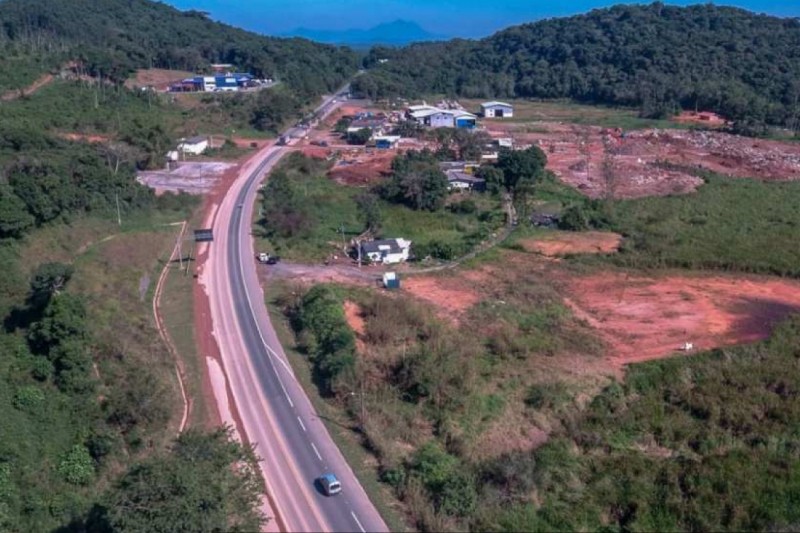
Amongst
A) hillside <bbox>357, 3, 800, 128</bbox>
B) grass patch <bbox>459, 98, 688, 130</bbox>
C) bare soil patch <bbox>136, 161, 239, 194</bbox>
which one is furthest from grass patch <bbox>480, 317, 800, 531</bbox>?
hillside <bbox>357, 3, 800, 128</bbox>

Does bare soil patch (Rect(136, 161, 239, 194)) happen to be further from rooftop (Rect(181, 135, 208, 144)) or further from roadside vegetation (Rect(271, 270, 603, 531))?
roadside vegetation (Rect(271, 270, 603, 531))

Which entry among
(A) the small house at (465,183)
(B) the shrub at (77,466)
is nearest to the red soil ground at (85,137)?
(A) the small house at (465,183)

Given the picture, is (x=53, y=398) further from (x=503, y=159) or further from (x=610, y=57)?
(x=610, y=57)

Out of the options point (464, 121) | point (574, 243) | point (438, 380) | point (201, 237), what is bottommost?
point (438, 380)

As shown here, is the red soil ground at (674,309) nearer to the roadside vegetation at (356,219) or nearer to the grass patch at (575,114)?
the roadside vegetation at (356,219)

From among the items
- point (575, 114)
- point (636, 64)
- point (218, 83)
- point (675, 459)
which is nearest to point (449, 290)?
point (675, 459)

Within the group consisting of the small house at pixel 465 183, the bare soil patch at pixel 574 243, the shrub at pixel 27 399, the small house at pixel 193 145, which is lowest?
the shrub at pixel 27 399

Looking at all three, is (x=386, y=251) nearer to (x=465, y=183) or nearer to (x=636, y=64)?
(x=465, y=183)
